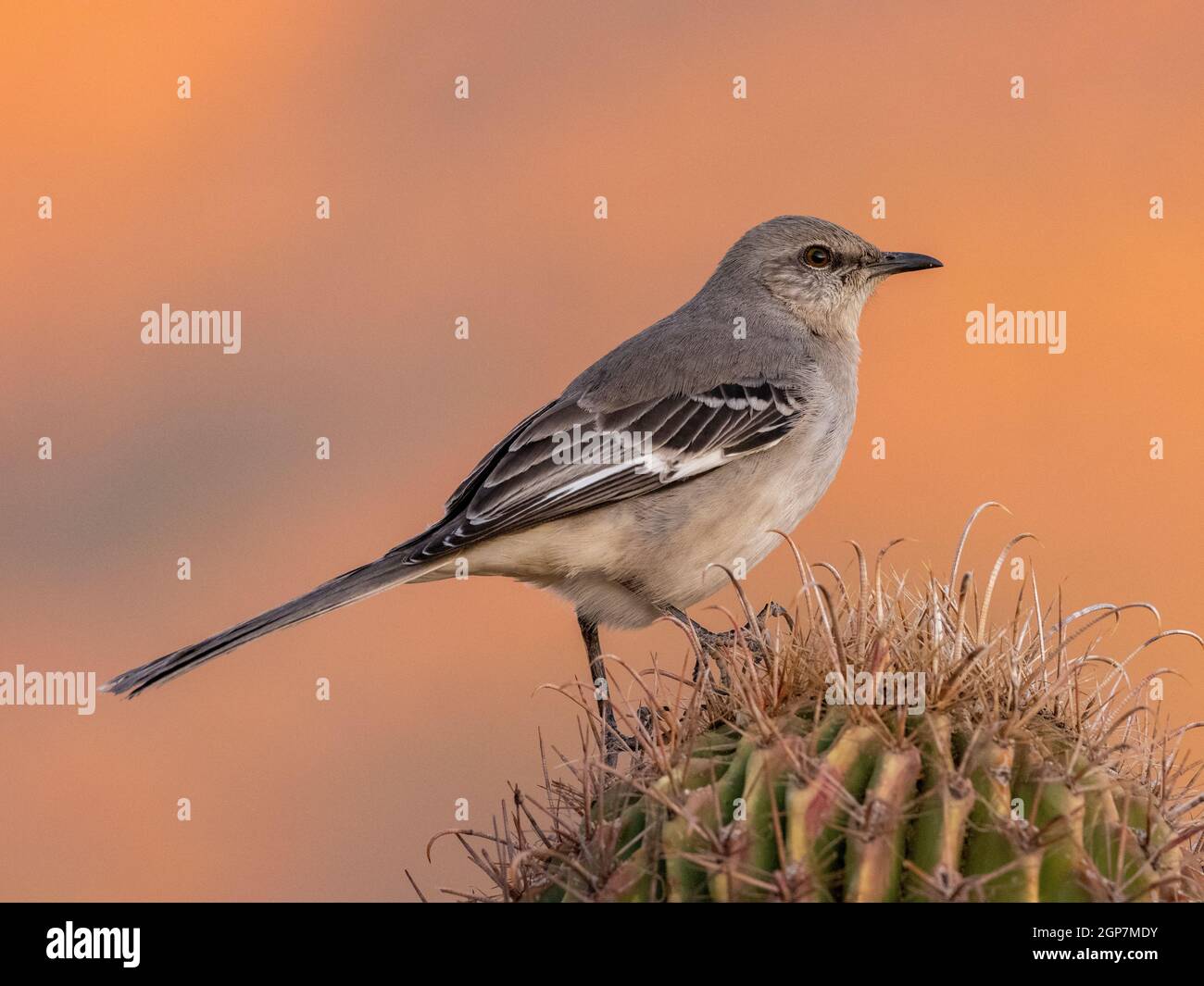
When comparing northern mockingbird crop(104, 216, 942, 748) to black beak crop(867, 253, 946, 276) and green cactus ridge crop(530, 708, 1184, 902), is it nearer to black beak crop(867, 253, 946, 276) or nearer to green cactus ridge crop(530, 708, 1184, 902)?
black beak crop(867, 253, 946, 276)

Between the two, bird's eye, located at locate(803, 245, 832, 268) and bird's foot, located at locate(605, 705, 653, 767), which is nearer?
bird's foot, located at locate(605, 705, 653, 767)

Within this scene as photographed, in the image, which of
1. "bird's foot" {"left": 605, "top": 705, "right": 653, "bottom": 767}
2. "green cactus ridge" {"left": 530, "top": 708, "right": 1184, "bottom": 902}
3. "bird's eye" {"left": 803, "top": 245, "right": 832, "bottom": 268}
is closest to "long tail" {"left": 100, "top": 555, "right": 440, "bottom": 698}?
"bird's foot" {"left": 605, "top": 705, "right": 653, "bottom": 767}

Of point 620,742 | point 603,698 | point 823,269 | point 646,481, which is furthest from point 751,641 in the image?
point 823,269

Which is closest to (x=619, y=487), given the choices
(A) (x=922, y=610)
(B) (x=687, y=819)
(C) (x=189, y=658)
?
(C) (x=189, y=658)

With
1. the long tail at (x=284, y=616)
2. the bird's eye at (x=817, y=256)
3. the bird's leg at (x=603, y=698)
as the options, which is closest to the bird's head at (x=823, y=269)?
the bird's eye at (x=817, y=256)

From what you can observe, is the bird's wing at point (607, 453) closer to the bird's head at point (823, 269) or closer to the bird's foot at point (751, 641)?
the bird's head at point (823, 269)

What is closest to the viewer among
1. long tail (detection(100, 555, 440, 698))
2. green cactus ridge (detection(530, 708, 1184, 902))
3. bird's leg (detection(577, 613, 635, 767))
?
green cactus ridge (detection(530, 708, 1184, 902))

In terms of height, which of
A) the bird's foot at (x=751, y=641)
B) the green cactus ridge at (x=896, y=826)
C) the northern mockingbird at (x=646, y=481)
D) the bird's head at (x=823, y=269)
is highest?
the bird's head at (x=823, y=269)
